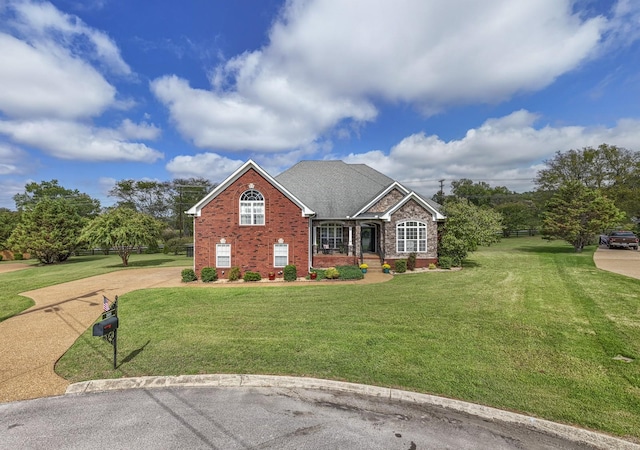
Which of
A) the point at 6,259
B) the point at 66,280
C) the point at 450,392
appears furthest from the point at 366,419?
the point at 6,259

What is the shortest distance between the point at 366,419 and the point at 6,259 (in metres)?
50.3

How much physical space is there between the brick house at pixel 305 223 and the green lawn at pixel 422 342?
4.95m

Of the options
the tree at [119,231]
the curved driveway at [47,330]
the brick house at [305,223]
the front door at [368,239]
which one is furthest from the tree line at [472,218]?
the curved driveway at [47,330]

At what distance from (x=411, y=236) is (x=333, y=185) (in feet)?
29.2

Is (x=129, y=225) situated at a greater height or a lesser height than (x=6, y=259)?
greater

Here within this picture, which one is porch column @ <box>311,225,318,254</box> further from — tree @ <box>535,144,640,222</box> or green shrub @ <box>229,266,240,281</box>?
tree @ <box>535,144,640,222</box>

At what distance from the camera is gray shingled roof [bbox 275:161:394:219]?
24.7m

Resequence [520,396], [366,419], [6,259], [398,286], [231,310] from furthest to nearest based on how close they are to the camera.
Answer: [6,259]
[398,286]
[231,310]
[520,396]
[366,419]

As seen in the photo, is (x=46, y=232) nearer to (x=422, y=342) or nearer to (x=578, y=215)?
(x=422, y=342)

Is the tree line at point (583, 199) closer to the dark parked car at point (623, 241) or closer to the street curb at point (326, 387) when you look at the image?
the dark parked car at point (623, 241)

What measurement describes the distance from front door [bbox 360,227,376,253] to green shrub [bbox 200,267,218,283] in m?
13.0

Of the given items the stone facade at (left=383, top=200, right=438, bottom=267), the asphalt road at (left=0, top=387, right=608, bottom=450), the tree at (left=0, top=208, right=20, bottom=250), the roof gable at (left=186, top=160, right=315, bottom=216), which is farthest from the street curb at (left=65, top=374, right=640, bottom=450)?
the tree at (left=0, top=208, right=20, bottom=250)

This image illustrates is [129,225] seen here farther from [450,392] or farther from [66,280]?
[450,392]

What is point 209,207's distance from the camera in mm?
19062
